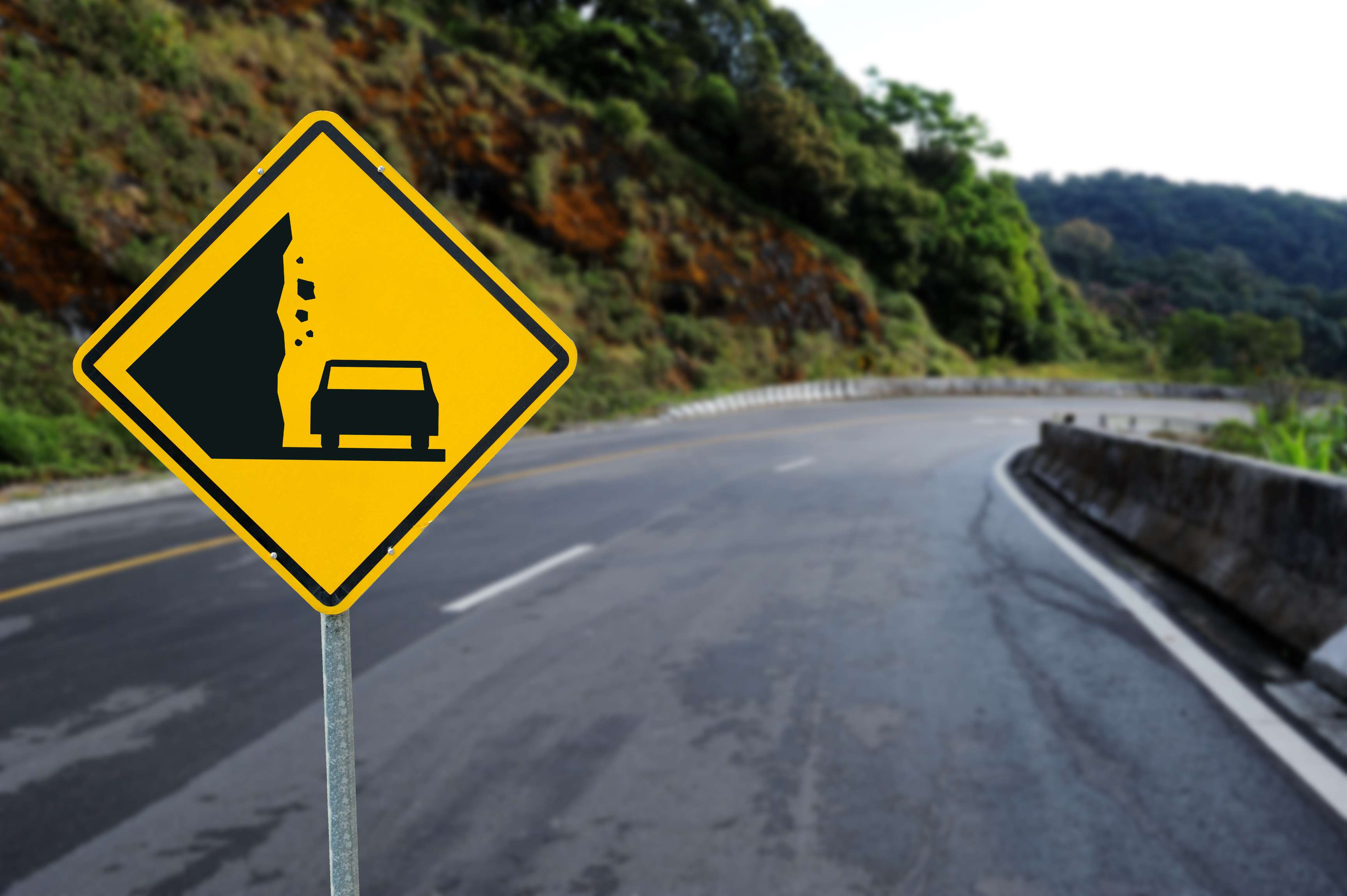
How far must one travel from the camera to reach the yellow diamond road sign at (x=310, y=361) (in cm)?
240

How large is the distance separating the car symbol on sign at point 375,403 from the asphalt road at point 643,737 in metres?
1.59

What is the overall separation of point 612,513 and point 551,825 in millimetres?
7516

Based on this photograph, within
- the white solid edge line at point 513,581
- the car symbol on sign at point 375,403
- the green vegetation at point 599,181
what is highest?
the green vegetation at point 599,181

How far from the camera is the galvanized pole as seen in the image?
7.27ft

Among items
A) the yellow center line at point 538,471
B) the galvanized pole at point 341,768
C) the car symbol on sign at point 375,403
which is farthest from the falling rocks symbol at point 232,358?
the yellow center line at point 538,471

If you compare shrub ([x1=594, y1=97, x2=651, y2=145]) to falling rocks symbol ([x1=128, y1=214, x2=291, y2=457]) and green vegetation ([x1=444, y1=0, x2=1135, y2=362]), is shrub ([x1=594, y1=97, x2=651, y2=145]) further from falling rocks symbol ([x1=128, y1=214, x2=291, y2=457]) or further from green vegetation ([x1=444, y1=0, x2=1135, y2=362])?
falling rocks symbol ([x1=128, y1=214, x2=291, y2=457])

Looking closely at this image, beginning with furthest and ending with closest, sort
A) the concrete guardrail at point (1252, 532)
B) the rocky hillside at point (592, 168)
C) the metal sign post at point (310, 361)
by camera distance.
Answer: the rocky hillside at point (592, 168)
the concrete guardrail at point (1252, 532)
the metal sign post at point (310, 361)

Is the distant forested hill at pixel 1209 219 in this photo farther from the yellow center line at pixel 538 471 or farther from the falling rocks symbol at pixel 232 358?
the falling rocks symbol at pixel 232 358

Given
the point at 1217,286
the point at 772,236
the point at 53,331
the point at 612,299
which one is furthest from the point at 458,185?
the point at 1217,286

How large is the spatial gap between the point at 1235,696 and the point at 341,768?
4.43 metres

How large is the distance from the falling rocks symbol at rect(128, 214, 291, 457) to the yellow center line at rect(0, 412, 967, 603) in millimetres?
5742

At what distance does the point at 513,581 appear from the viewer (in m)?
7.76

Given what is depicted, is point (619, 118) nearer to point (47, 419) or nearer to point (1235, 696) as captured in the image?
point (47, 419)

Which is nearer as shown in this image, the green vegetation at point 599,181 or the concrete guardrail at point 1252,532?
the concrete guardrail at point 1252,532
